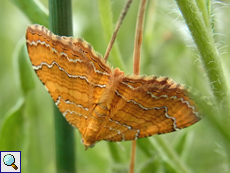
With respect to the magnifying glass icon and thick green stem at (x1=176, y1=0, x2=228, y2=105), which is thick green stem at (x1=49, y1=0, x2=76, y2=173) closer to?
the magnifying glass icon

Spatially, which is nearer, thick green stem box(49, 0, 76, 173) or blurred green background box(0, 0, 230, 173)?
thick green stem box(49, 0, 76, 173)

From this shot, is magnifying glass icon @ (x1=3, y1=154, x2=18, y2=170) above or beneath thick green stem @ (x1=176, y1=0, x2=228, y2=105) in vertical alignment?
beneath

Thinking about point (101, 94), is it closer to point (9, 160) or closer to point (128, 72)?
point (128, 72)

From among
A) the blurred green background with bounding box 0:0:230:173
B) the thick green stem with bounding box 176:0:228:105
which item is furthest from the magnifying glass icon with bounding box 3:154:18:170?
the thick green stem with bounding box 176:0:228:105

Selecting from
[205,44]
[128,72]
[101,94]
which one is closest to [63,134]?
[101,94]

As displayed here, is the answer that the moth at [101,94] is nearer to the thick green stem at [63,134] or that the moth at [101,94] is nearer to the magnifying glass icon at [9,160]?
the thick green stem at [63,134]

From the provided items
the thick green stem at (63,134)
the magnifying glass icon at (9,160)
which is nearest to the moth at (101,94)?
the thick green stem at (63,134)

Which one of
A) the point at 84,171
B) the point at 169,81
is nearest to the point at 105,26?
the point at 169,81

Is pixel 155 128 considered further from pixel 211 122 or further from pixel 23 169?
pixel 23 169

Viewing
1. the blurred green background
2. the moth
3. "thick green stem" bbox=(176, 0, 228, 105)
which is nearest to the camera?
"thick green stem" bbox=(176, 0, 228, 105)
